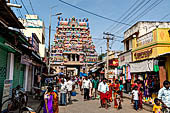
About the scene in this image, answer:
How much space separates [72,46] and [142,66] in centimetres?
3389

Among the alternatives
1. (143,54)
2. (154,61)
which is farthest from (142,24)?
(154,61)

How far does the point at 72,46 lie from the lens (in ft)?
148

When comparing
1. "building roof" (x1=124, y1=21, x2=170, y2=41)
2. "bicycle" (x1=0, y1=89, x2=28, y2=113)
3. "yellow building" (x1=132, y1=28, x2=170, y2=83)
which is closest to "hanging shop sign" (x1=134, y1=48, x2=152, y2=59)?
"yellow building" (x1=132, y1=28, x2=170, y2=83)

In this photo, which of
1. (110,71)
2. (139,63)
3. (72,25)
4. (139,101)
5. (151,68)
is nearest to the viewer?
(139,101)

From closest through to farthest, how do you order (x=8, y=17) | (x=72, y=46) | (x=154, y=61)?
(x=8, y=17) < (x=154, y=61) < (x=72, y=46)

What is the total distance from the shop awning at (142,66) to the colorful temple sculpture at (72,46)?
26774 millimetres

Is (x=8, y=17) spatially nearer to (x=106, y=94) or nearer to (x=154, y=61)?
(x=106, y=94)

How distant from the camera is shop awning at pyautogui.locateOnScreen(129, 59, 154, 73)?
11.0 metres

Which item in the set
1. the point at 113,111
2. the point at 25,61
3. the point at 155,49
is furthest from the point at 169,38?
the point at 25,61

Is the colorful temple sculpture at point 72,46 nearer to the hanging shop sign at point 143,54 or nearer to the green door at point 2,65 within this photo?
the hanging shop sign at point 143,54

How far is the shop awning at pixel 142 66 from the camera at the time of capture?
36.1ft

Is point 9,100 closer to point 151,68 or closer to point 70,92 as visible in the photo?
point 70,92

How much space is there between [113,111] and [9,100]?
4760 mm

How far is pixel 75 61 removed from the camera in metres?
43.3
